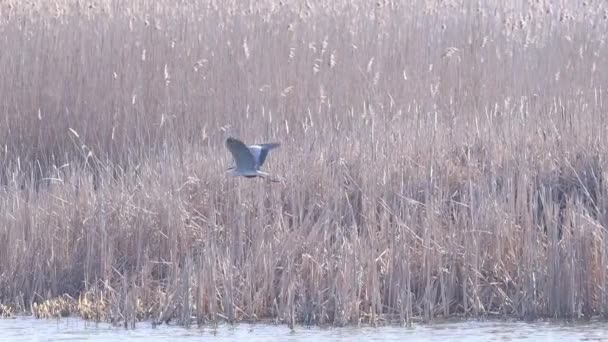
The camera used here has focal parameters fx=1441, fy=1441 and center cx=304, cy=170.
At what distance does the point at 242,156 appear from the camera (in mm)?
5660

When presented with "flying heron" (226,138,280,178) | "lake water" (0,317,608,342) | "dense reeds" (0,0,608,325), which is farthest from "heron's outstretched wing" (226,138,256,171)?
"lake water" (0,317,608,342)

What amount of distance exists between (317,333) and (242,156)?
76cm

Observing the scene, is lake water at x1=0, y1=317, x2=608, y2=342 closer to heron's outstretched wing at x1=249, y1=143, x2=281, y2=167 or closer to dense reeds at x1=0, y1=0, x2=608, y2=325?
dense reeds at x1=0, y1=0, x2=608, y2=325

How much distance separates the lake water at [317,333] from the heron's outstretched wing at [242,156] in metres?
0.62

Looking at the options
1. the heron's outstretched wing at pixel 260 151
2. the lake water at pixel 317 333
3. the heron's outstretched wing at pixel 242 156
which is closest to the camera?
the lake water at pixel 317 333

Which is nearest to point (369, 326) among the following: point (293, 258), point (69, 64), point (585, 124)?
point (293, 258)

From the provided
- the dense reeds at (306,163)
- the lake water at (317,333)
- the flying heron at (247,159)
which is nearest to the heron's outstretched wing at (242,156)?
the flying heron at (247,159)

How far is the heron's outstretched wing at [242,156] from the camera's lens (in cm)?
557

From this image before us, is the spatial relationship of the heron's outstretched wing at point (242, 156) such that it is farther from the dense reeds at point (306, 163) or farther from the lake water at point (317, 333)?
the lake water at point (317, 333)

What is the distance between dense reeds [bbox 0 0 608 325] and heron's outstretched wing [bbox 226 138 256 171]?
1.26ft

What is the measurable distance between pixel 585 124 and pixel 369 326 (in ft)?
5.99

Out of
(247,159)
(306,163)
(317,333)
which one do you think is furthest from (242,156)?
(306,163)

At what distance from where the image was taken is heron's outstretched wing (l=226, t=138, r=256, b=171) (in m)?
5.57

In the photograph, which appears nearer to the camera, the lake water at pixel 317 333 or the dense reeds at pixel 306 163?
the lake water at pixel 317 333
